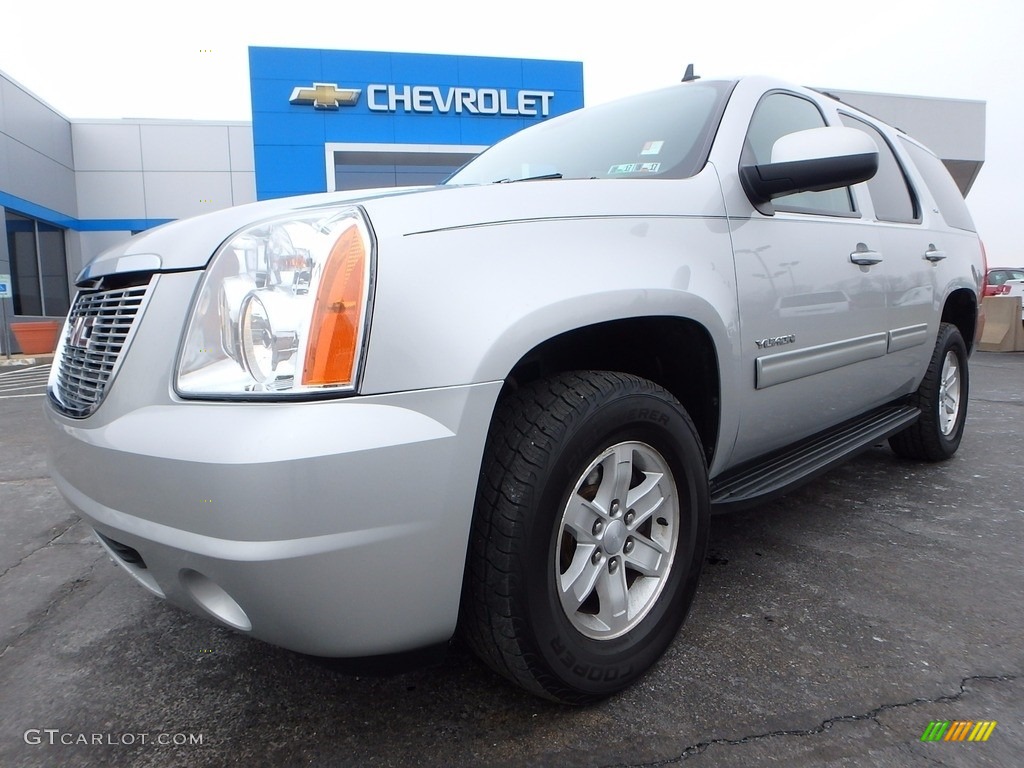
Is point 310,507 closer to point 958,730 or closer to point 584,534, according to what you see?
point 584,534

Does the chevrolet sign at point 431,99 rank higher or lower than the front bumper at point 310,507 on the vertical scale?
higher

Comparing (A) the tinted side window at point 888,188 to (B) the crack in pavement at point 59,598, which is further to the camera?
(A) the tinted side window at point 888,188

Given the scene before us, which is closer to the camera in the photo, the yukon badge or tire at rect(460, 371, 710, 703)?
tire at rect(460, 371, 710, 703)

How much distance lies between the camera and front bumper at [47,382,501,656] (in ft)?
3.90

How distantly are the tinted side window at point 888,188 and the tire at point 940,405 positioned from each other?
0.74m

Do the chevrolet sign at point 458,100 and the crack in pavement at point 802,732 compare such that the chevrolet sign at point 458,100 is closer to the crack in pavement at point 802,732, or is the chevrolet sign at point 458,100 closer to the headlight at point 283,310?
the headlight at point 283,310

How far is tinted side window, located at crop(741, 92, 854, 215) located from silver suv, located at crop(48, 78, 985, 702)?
15cm

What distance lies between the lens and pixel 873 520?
296cm

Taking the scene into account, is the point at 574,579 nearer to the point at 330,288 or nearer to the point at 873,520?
the point at 330,288

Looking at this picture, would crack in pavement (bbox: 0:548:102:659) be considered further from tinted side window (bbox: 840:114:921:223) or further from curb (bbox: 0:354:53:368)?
curb (bbox: 0:354:53:368)

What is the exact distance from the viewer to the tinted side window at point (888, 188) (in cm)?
299

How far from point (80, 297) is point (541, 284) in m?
1.21

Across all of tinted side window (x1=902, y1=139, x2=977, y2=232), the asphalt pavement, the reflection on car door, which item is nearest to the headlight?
the asphalt pavement

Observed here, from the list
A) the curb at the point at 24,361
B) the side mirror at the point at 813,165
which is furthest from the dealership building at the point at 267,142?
the side mirror at the point at 813,165
